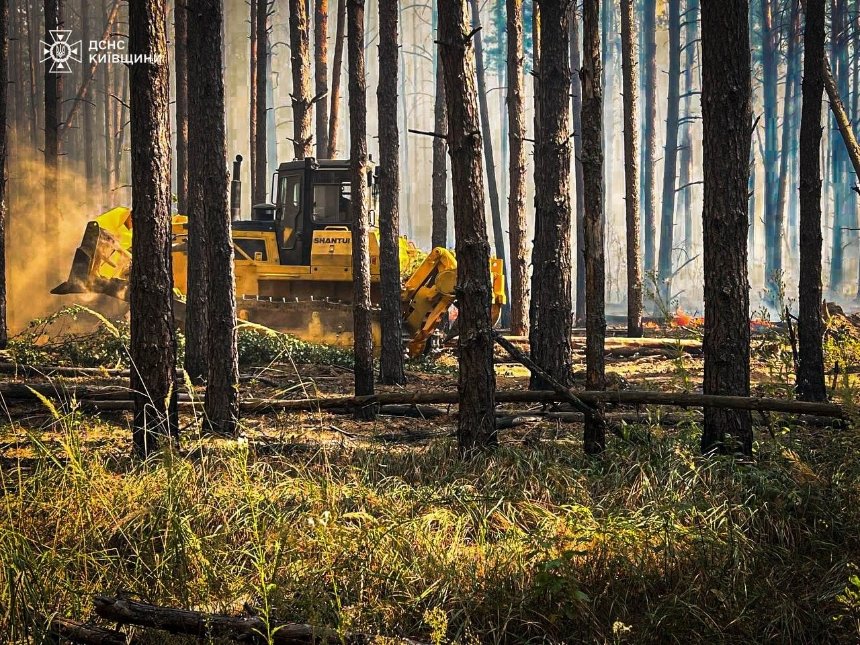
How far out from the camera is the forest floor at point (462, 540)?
4.73 meters

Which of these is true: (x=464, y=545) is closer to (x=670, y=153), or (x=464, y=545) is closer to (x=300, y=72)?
(x=300, y=72)

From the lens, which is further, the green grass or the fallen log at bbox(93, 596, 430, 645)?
the green grass

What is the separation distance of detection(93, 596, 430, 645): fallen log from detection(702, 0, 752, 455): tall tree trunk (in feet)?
13.4

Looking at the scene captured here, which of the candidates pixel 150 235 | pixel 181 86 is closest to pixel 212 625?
pixel 150 235

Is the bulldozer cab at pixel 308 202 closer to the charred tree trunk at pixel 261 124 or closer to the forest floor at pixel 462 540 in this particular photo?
the charred tree trunk at pixel 261 124

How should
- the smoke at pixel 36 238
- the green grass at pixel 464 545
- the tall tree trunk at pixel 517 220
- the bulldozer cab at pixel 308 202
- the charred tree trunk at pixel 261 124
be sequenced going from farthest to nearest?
the smoke at pixel 36 238 → the charred tree trunk at pixel 261 124 → the tall tree trunk at pixel 517 220 → the bulldozer cab at pixel 308 202 → the green grass at pixel 464 545

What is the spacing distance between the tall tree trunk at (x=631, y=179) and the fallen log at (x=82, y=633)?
17958 millimetres

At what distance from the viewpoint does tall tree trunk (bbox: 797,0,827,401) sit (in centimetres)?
1050

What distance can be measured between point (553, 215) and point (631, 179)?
41.4 feet

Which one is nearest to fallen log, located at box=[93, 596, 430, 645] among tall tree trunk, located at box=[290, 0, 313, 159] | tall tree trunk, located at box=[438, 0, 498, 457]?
tall tree trunk, located at box=[438, 0, 498, 457]

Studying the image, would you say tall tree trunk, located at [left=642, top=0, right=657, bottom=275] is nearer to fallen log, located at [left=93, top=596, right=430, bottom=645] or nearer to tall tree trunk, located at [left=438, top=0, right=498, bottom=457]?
tall tree trunk, located at [left=438, top=0, right=498, bottom=457]

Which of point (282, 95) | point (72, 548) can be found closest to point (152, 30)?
point (72, 548)

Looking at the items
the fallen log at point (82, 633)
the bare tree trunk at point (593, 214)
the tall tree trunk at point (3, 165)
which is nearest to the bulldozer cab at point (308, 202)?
the tall tree trunk at point (3, 165)

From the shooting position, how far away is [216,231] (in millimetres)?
8820
